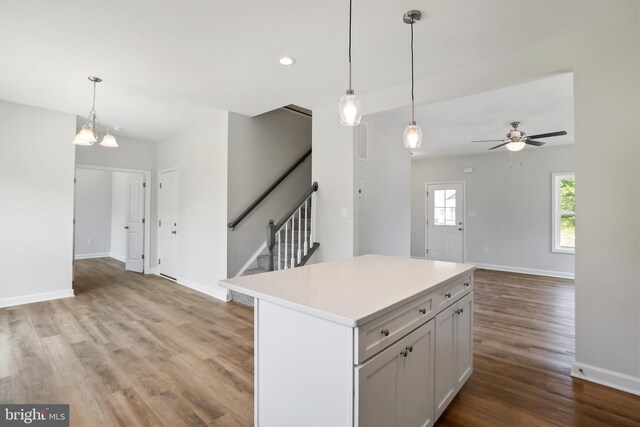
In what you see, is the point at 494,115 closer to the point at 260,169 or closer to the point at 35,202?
the point at 260,169

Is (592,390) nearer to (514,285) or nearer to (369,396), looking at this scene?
(369,396)

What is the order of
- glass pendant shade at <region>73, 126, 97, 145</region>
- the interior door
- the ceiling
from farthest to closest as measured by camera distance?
glass pendant shade at <region>73, 126, 97, 145</region> → the ceiling → the interior door

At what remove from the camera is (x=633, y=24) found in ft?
7.39

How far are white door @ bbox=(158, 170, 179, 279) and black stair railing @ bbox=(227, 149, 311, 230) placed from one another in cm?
172

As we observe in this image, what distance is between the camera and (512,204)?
22.5ft

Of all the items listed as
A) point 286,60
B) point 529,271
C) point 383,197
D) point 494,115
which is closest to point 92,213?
point 383,197

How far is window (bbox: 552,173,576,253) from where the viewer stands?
630cm

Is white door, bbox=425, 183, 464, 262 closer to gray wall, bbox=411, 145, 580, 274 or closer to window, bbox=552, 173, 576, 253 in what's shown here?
gray wall, bbox=411, 145, 580, 274

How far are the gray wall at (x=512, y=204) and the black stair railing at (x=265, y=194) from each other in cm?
411

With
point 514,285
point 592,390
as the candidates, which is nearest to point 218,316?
point 592,390

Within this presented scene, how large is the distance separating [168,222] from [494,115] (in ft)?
18.7

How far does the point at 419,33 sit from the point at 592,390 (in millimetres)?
2920

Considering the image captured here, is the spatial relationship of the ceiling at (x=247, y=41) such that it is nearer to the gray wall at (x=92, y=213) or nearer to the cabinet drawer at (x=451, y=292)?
the cabinet drawer at (x=451, y=292)

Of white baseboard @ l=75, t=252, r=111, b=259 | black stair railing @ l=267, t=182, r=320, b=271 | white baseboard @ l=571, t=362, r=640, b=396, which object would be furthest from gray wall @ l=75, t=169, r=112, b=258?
white baseboard @ l=571, t=362, r=640, b=396
